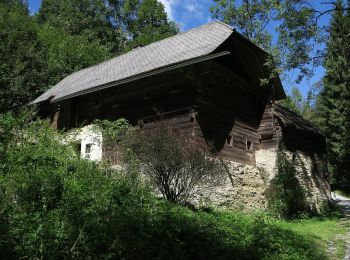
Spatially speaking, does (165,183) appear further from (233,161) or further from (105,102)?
(105,102)

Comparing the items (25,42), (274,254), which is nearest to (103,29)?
(25,42)

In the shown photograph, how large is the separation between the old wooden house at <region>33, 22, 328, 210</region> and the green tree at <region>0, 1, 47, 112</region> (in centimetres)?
668

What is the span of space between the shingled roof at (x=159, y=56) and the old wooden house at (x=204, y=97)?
0.04 meters

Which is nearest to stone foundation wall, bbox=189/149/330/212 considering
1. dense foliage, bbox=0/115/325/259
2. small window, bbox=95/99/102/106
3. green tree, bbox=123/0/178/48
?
dense foliage, bbox=0/115/325/259

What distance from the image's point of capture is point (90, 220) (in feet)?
20.9

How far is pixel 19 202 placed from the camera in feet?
21.6

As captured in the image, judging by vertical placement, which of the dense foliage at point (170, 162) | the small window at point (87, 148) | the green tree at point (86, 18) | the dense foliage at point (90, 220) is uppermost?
the green tree at point (86, 18)

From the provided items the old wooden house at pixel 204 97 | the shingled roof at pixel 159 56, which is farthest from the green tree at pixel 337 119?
the shingled roof at pixel 159 56

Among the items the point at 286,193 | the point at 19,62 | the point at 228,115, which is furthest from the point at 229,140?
the point at 19,62

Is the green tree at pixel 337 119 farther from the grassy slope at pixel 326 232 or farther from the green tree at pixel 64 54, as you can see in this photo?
the green tree at pixel 64 54

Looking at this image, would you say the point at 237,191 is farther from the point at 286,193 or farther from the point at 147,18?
the point at 147,18

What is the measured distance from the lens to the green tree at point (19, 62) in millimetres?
26359

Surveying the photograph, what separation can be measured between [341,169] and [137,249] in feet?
101

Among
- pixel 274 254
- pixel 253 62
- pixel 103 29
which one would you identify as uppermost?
pixel 103 29
